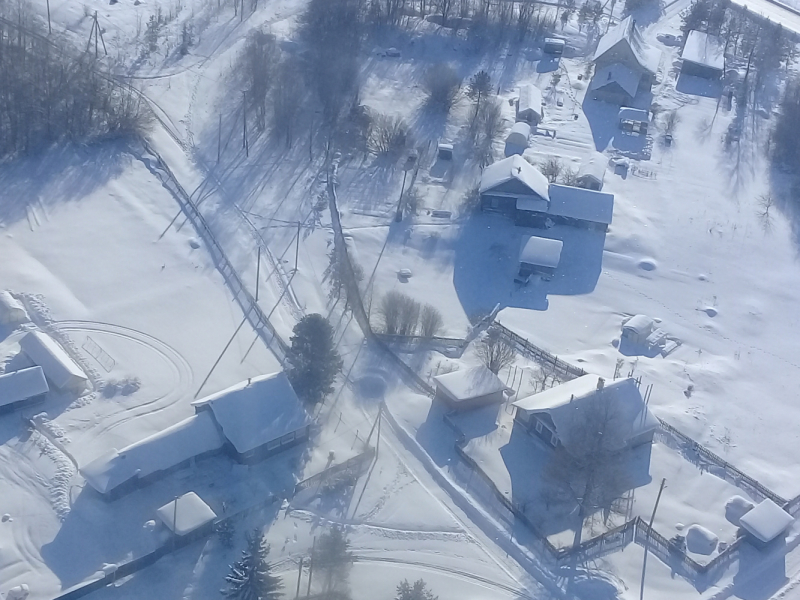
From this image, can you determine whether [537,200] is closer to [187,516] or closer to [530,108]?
[530,108]

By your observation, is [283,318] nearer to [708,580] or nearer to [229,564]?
[229,564]

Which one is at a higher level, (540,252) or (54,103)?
(54,103)

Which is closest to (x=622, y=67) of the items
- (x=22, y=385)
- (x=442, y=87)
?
(x=442, y=87)

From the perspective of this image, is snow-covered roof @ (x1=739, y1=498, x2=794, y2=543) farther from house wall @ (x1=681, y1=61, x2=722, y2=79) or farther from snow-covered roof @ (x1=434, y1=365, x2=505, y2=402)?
house wall @ (x1=681, y1=61, x2=722, y2=79)

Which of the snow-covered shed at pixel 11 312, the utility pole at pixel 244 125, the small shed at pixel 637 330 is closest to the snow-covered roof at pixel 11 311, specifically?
the snow-covered shed at pixel 11 312

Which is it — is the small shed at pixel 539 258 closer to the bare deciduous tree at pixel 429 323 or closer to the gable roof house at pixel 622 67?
the bare deciduous tree at pixel 429 323
